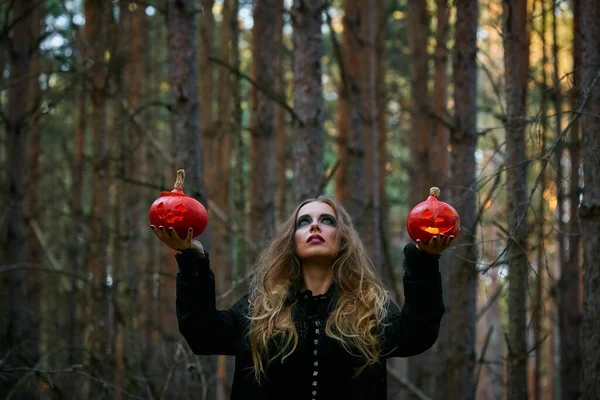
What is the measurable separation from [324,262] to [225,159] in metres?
9.08

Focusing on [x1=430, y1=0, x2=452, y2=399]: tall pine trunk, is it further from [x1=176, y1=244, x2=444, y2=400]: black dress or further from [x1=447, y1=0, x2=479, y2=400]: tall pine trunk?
[x1=176, y1=244, x2=444, y2=400]: black dress

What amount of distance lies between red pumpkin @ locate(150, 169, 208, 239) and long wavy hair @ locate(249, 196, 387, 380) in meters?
0.66

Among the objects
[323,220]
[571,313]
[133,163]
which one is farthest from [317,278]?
[133,163]

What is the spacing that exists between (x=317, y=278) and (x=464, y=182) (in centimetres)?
312

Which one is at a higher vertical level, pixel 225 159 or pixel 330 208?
pixel 225 159

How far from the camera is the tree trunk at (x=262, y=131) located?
10.1 m

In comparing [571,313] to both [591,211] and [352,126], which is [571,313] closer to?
[352,126]

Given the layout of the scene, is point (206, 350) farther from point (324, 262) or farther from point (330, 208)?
point (330, 208)

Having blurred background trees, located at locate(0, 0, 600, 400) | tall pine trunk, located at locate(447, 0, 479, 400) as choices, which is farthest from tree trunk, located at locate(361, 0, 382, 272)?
tall pine trunk, located at locate(447, 0, 479, 400)

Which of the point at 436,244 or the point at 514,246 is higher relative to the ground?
the point at 514,246

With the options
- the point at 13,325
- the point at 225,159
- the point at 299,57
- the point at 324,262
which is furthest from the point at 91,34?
the point at 324,262

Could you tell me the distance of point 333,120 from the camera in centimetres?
1870

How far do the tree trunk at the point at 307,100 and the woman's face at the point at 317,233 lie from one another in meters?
2.05

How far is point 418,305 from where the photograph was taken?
12.8ft
